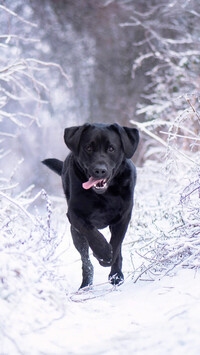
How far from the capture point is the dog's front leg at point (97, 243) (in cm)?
410

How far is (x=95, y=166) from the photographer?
13.3ft

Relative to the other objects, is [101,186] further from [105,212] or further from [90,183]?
[105,212]

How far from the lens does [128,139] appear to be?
4293mm

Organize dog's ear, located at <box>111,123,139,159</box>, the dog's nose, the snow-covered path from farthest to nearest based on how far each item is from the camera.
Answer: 1. dog's ear, located at <box>111,123,139,159</box>
2. the dog's nose
3. the snow-covered path

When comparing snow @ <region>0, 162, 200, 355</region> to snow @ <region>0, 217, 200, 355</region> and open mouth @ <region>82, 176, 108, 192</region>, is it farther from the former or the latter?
open mouth @ <region>82, 176, 108, 192</region>

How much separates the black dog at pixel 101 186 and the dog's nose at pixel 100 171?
0.05 ft

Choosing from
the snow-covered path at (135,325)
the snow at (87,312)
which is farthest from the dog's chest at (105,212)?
the snow-covered path at (135,325)

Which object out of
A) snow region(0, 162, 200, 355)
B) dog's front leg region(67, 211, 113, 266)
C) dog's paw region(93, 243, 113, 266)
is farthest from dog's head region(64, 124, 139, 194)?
snow region(0, 162, 200, 355)

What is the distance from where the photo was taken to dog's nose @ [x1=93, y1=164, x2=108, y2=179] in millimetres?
3993

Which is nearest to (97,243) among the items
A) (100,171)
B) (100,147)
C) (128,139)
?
(100,171)

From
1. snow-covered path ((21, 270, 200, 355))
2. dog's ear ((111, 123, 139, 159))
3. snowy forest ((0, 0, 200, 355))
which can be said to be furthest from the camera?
dog's ear ((111, 123, 139, 159))

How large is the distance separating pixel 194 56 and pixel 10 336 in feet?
29.4

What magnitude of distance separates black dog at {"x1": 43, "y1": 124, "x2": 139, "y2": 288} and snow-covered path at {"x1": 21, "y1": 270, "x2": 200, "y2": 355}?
35.0 inches

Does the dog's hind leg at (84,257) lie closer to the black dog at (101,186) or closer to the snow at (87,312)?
the black dog at (101,186)
